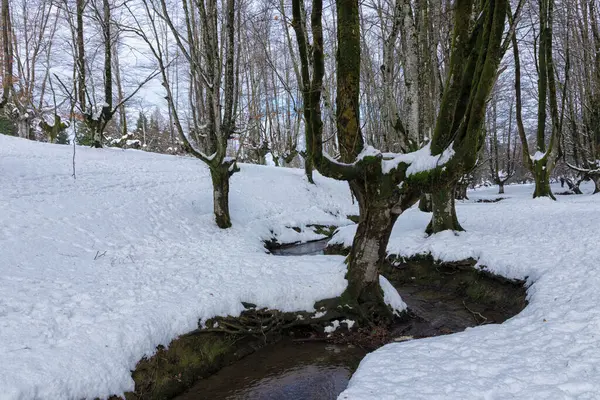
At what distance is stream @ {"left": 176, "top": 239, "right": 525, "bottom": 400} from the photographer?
3.93 meters

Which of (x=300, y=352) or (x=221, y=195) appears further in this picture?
(x=221, y=195)

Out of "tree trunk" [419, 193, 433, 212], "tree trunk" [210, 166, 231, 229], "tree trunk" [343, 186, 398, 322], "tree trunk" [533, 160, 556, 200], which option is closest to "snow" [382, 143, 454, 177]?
"tree trunk" [343, 186, 398, 322]

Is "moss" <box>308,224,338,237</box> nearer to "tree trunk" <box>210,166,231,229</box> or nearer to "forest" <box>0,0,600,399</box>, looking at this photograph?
"forest" <box>0,0,600,399</box>

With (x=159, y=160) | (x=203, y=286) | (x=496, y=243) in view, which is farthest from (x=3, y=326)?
(x=159, y=160)

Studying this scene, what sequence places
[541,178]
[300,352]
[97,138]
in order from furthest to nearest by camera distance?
[97,138]
[541,178]
[300,352]

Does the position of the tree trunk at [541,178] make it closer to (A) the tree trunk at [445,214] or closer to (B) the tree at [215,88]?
(A) the tree trunk at [445,214]

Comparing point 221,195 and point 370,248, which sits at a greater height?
point 221,195

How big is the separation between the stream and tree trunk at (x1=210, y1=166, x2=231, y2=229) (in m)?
5.06

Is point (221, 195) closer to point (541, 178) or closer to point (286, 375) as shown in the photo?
point (286, 375)

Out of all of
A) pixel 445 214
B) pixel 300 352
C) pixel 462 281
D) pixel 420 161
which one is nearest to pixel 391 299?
pixel 300 352

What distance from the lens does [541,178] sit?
43.7ft

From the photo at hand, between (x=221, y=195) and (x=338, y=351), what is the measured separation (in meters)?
5.89

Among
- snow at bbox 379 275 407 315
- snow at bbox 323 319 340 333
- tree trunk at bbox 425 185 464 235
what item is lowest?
snow at bbox 323 319 340 333

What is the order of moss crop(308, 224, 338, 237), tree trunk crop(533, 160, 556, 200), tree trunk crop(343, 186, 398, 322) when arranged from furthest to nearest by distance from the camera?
1. tree trunk crop(533, 160, 556, 200)
2. moss crop(308, 224, 338, 237)
3. tree trunk crop(343, 186, 398, 322)
